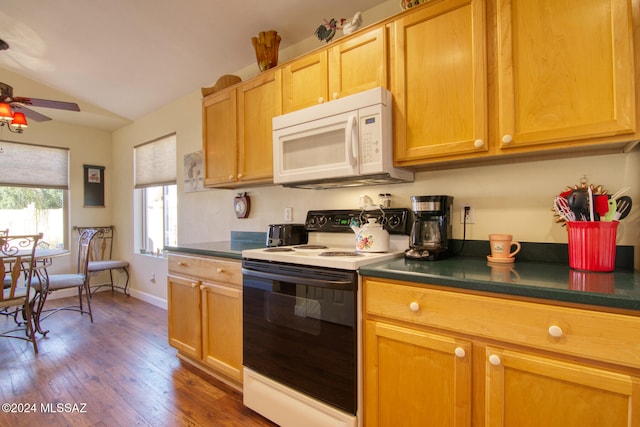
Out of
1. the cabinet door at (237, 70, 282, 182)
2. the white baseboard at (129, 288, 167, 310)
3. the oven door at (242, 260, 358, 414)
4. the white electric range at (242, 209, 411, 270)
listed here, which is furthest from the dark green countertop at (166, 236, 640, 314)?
the white baseboard at (129, 288, 167, 310)

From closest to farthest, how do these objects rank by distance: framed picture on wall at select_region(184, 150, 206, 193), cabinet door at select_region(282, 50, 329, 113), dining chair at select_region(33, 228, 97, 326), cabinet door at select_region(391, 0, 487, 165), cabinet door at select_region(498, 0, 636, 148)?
1. cabinet door at select_region(498, 0, 636, 148)
2. cabinet door at select_region(391, 0, 487, 165)
3. cabinet door at select_region(282, 50, 329, 113)
4. dining chair at select_region(33, 228, 97, 326)
5. framed picture on wall at select_region(184, 150, 206, 193)

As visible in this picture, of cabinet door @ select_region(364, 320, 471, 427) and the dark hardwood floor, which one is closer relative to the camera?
cabinet door @ select_region(364, 320, 471, 427)

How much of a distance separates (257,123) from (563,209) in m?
1.86

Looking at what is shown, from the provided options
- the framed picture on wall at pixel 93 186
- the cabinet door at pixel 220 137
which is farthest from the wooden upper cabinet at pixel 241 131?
the framed picture on wall at pixel 93 186

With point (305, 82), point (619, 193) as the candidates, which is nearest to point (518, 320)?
point (619, 193)

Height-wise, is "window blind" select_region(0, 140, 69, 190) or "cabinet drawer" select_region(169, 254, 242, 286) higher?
"window blind" select_region(0, 140, 69, 190)

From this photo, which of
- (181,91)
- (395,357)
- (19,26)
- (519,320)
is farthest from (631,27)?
(19,26)

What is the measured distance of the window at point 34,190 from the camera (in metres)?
4.09

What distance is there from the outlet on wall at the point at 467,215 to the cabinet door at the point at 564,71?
450 millimetres

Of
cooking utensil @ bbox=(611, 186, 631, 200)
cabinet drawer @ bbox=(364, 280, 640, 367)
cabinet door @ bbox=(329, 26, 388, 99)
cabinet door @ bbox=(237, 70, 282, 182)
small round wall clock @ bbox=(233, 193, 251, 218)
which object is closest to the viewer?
cabinet drawer @ bbox=(364, 280, 640, 367)

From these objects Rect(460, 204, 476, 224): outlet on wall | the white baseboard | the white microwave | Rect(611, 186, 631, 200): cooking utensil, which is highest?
the white microwave

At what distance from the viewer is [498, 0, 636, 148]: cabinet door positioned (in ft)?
3.69

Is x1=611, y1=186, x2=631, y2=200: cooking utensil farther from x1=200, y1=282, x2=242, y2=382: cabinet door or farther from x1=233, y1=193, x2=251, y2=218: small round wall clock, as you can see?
x1=233, y1=193, x2=251, y2=218: small round wall clock

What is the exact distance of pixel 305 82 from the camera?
1977 millimetres
